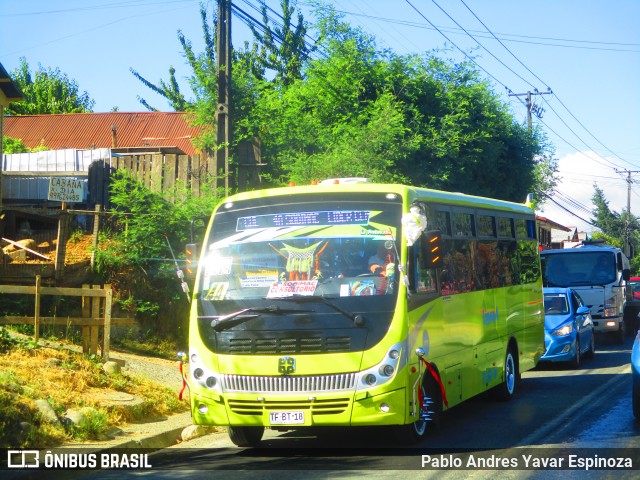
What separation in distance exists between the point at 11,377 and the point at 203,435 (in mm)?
2416

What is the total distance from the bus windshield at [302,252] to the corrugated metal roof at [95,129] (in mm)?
39125

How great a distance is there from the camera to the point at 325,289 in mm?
9727

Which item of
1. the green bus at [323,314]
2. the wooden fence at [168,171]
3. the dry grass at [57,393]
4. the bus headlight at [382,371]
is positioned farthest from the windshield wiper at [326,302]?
the wooden fence at [168,171]

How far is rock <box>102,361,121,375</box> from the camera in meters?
12.9

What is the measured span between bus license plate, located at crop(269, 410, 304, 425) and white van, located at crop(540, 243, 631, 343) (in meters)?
17.8

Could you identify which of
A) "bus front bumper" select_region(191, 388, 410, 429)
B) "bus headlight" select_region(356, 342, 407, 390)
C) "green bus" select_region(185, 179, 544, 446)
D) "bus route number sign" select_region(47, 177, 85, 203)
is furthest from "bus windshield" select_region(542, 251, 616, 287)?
"bus front bumper" select_region(191, 388, 410, 429)

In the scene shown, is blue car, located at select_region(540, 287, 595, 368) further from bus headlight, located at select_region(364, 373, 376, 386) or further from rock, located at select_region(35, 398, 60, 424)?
rock, located at select_region(35, 398, 60, 424)

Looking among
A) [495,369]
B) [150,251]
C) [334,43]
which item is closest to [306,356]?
[495,369]

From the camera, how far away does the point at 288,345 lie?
948 centimetres

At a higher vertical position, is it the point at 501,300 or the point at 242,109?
the point at 242,109

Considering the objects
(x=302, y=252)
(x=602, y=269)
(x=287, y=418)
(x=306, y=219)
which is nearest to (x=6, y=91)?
(x=306, y=219)

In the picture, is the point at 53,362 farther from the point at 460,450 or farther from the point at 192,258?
the point at 460,450

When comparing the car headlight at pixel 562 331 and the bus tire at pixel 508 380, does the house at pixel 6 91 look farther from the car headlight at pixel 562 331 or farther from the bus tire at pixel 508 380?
the car headlight at pixel 562 331

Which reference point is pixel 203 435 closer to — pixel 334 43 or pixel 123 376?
pixel 123 376
